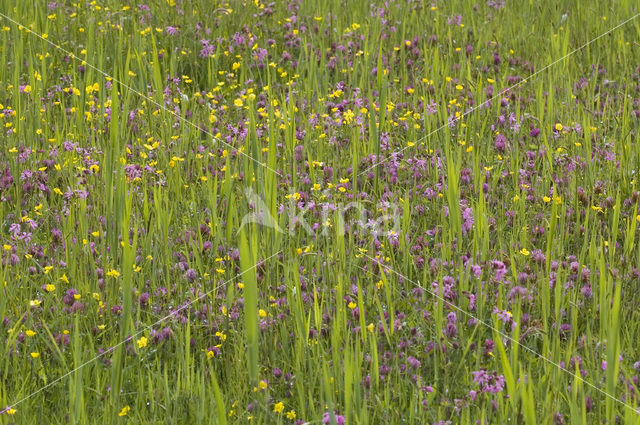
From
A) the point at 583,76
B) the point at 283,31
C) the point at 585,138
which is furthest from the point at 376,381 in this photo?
the point at 283,31

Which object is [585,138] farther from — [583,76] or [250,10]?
[250,10]

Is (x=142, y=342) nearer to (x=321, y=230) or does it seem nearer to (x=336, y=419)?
(x=336, y=419)

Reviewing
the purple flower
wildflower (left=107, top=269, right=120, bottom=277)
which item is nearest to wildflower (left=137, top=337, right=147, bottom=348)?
wildflower (left=107, top=269, right=120, bottom=277)

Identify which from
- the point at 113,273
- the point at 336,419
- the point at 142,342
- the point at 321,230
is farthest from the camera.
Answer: the point at 321,230

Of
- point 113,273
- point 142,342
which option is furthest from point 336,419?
point 113,273

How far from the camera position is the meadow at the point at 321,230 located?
2510 millimetres

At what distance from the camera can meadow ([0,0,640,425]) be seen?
2.51m

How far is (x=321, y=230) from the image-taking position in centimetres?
339

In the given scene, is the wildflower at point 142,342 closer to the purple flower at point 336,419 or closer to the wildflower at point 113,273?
the wildflower at point 113,273

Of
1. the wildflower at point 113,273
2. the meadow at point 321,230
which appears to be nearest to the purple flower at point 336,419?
the meadow at point 321,230

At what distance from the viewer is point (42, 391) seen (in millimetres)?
2584

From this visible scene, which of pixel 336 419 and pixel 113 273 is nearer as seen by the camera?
pixel 336 419

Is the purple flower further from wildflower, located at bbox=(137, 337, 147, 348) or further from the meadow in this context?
wildflower, located at bbox=(137, 337, 147, 348)

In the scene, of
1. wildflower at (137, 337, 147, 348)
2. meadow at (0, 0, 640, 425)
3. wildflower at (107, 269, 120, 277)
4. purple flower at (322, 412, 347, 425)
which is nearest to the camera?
purple flower at (322, 412, 347, 425)
